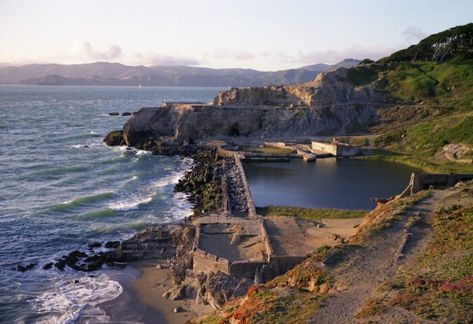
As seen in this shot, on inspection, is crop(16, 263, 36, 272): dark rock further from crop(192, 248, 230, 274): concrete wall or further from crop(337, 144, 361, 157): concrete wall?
crop(337, 144, 361, 157): concrete wall

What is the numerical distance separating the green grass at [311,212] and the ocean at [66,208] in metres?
7.25

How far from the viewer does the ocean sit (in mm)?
26859

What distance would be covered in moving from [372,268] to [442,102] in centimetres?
6301

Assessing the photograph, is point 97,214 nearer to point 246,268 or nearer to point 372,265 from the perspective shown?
point 246,268

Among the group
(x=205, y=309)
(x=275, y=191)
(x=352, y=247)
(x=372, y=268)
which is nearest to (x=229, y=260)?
(x=205, y=309)

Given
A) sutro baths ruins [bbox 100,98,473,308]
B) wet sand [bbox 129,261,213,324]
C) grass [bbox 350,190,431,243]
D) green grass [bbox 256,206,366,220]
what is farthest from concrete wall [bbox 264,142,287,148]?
wet sand [bbox 129,261,213,324]

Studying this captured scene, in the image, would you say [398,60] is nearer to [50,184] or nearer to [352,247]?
[50,184]

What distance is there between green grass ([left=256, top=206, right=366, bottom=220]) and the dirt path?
845 centimetres

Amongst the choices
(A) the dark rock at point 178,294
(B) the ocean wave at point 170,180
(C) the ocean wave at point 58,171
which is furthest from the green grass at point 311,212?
(C) the ocean wave at point 58,171

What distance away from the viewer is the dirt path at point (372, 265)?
1594cm

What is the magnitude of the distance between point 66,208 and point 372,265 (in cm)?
2928

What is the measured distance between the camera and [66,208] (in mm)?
42375

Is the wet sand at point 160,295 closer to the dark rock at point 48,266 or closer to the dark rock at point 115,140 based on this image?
the dark rock at point 48,266

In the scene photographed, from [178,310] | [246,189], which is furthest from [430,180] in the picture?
[178,310]
